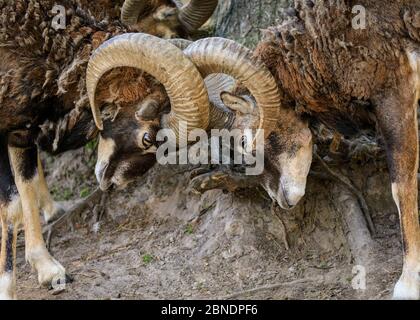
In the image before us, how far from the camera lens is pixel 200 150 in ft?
23.6

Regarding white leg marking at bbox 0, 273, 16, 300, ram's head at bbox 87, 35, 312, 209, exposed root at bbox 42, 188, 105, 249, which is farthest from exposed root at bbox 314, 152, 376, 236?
white leg marking at bbox 0, 273, 16, 300

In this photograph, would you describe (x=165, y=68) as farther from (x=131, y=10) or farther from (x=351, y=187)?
(x=351, y=187)

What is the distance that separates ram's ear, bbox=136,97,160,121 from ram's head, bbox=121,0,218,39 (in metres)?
1.90

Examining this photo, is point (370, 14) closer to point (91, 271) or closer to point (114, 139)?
point (114, 139)

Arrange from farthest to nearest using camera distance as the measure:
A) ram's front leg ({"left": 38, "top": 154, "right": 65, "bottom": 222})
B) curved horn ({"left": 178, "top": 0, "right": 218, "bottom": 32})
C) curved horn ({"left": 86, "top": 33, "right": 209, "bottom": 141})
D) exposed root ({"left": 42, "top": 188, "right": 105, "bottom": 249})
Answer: ram's front leg ({"left": 38, "top": 154, "right": 65, "bottom": 222}), exposed root ({"left": 42, "top": 188, "right": 105, "bottom": 249}), curved horn ({"left": 178, "top": 0, "right": 218, "bottom": 32}), curved horn ({"left": 86, "top": 33, "right": 209, "bottom": 141})

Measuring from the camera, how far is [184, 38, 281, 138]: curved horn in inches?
223

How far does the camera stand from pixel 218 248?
692 cm

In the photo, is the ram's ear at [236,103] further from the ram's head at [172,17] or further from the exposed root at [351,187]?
the ram's head at [172,17]

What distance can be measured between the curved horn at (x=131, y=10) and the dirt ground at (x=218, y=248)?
5.52 feet

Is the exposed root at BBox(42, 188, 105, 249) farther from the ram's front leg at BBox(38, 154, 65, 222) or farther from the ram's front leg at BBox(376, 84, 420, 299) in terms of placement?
the ram's front leg at BBox(376, 84, 420, 299)

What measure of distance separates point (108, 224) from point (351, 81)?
3548 millimetres

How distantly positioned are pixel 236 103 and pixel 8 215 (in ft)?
7.71

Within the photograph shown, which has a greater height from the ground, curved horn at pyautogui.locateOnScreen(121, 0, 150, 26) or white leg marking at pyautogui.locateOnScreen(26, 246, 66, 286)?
curved horn at pyautogui.locateOnScreen(121, 0, 150, 26)

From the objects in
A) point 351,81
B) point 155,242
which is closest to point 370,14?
point 351,81
